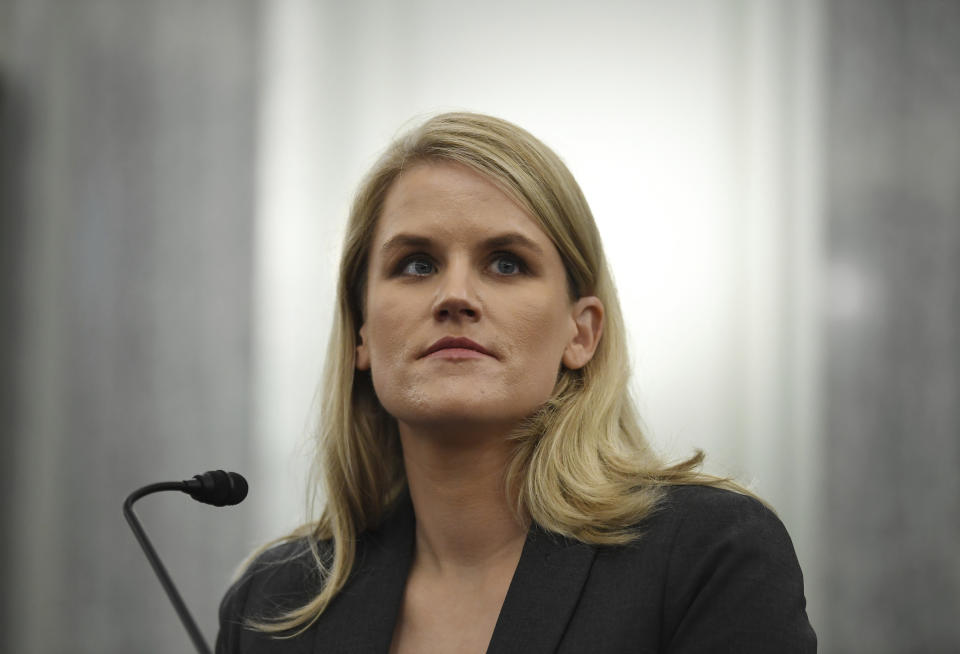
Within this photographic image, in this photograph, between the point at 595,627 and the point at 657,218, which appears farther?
the point at 657,218

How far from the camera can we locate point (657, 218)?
275cm

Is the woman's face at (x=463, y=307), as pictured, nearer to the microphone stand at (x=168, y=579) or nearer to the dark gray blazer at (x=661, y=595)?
the dark gray blazer at (x=661, y=595)

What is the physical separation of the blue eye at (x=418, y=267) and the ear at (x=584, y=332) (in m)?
0.24

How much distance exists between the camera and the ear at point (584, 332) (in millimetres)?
1594

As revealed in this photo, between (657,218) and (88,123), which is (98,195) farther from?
(657,218)

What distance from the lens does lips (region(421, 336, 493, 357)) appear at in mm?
1441

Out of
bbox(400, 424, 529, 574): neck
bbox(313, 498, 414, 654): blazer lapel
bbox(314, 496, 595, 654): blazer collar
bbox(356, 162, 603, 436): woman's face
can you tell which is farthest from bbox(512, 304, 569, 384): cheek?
bbox(313, 498, 414, 654): blazer lapel

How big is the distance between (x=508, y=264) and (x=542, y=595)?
0.47 m

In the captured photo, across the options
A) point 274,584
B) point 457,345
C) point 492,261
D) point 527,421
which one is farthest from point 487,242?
point 274,584

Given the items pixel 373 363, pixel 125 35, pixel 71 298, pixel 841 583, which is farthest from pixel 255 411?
pixel 841 583

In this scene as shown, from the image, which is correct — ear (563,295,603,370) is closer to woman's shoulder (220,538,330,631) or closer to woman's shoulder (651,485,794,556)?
woman's shoulder (651,485,794,556)

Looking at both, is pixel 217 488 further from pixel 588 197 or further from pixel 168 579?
pixel 588 197

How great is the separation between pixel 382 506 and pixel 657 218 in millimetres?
1352

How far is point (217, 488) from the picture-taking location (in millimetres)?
1150
